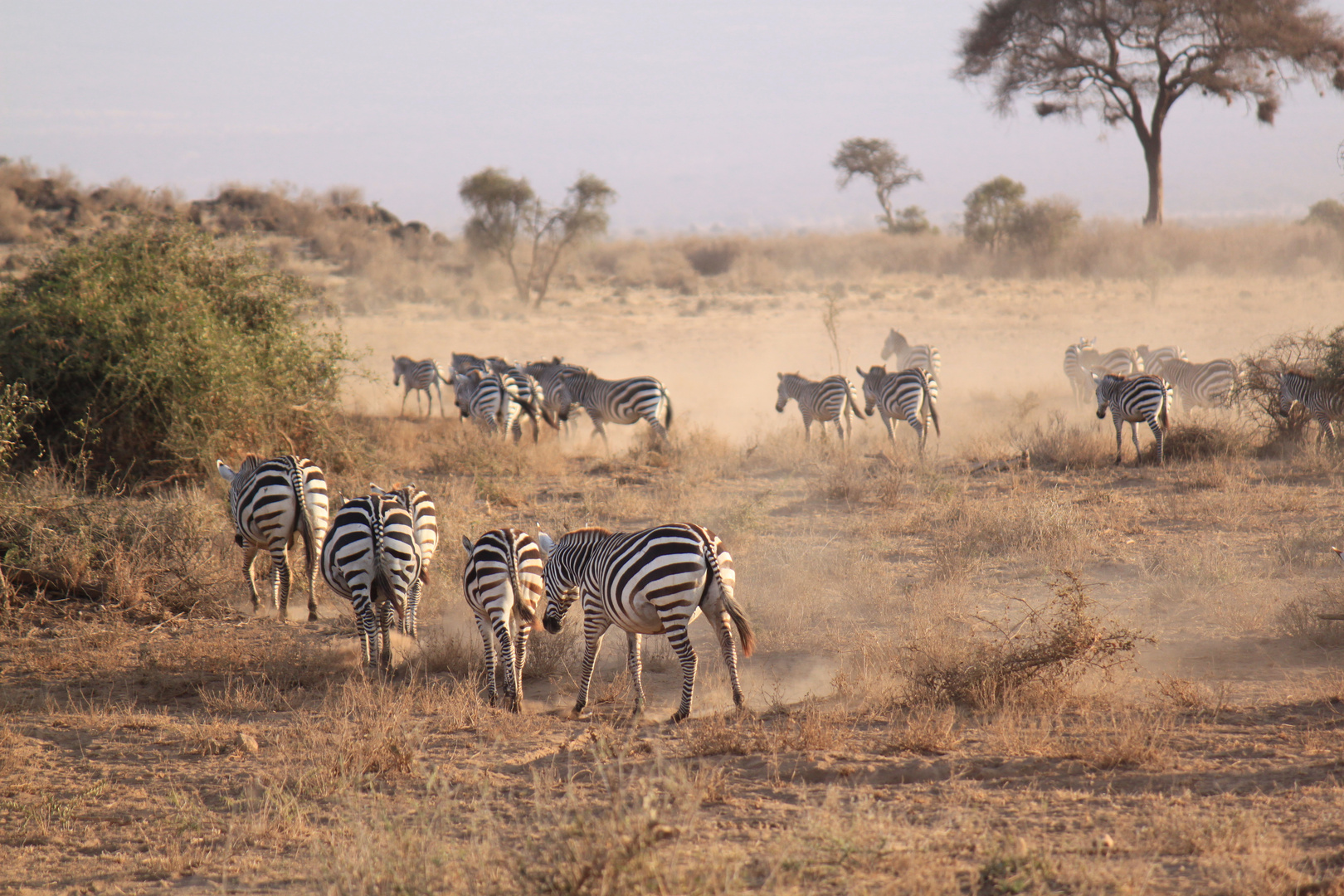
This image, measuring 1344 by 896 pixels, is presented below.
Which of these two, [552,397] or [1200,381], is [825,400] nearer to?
[552,397]

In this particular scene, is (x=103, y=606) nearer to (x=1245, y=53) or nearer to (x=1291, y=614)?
(x=1291, y=614)

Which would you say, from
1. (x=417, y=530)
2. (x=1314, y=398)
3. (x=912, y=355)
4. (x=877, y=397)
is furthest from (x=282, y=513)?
(x=912, y=355)

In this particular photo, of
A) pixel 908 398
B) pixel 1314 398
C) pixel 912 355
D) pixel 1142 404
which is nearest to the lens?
pixel 1314 398

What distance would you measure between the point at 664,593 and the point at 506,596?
41.6 inches

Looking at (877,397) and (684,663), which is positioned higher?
(877,397)

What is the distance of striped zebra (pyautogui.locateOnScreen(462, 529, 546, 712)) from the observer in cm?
570

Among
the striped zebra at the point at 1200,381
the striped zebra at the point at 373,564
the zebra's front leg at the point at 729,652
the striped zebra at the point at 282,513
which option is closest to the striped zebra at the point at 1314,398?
the striped zebra at the point at 1200,381

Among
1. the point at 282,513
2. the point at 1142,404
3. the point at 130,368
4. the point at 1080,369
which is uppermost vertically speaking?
the point at 130,368

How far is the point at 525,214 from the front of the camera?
3200 cm

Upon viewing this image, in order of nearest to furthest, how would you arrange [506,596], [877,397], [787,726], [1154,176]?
[787,726] < [506,596] < [877,397] < [1154,176]

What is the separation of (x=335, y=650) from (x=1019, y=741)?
4.69m

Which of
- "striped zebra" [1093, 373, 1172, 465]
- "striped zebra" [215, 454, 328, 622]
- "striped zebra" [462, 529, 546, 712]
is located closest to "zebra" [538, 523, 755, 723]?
"striped zebra" [462, 529, 546, 712]

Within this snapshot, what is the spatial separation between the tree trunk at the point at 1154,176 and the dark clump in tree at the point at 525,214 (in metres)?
21.5

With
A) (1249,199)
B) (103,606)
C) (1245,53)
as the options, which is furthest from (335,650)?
(1249,199)
